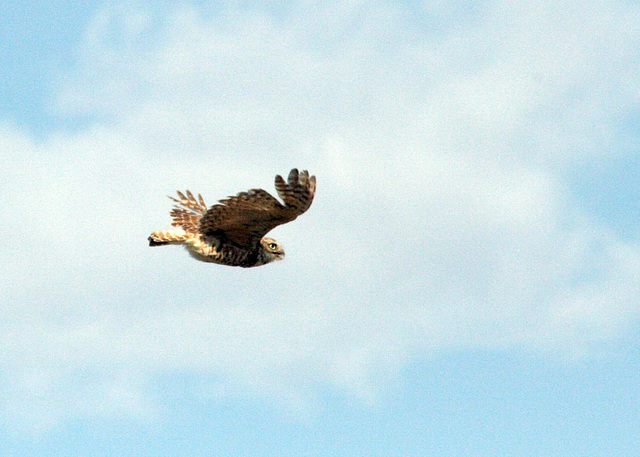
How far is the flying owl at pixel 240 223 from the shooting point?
2200 cm

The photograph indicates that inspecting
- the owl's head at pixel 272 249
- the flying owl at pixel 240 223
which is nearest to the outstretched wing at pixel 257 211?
the flying owl at pixel 240 223

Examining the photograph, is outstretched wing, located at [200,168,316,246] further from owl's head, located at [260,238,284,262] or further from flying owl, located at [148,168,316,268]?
owl's head, located at [260,238,284,262]

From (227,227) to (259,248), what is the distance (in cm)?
198

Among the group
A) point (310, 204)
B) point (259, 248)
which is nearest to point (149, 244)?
point (259, 248)

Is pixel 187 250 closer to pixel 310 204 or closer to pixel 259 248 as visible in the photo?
pixel 259 248

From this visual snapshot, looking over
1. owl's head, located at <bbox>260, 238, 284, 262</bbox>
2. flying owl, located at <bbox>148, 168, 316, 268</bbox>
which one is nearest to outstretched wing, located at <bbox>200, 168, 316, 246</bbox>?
flying owl, located at <bbox>148, 168, 316, 268</bbox>

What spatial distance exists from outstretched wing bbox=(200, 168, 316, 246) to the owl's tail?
1.63ft

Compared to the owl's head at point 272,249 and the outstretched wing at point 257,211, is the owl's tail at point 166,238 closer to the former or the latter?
the outstretched wing at point 257,211

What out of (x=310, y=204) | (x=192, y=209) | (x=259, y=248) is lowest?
(x=310, y=204)

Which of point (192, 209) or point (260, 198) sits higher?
point (192, 209)

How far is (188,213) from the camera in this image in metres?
28.1

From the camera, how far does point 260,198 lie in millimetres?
22281

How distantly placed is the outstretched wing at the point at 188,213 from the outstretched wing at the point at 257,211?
1.09 meters

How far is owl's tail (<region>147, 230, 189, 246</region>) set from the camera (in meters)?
25.0
